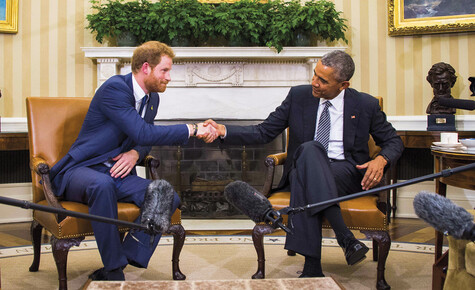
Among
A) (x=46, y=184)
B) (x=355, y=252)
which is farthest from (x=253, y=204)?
(x=46, y=184)

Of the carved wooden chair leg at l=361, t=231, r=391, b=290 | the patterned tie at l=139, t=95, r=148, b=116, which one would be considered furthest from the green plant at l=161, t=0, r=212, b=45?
the carved wooden chair leg at l=361, t=231, r=391, b=290

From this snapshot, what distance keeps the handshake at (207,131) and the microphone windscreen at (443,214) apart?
1498 mm

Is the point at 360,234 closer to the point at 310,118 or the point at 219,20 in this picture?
the point at 310,118

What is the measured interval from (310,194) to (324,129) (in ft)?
1.98

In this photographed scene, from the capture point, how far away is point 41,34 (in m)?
4.92

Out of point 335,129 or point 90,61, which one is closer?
point 335,129

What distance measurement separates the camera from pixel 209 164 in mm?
4848

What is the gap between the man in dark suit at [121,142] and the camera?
250cm

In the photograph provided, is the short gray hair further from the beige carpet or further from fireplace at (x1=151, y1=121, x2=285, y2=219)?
fireplace at (x1=151, y1=121, x2=285, y2=219)

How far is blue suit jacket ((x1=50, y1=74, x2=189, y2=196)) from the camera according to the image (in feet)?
8.52

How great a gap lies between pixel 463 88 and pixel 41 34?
168 inches

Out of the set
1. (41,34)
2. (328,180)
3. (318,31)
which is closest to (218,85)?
(318,31)

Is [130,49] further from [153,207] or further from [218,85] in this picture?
[153,207]

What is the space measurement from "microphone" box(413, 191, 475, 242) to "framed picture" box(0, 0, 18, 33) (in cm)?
458
